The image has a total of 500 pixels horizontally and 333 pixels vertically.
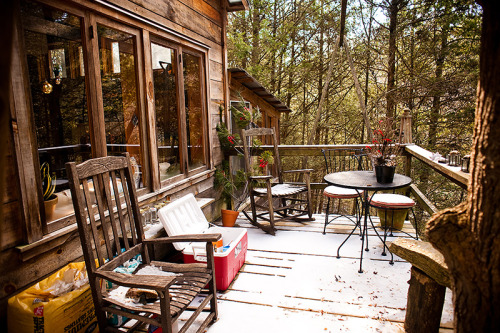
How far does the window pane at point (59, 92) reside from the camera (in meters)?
2.35

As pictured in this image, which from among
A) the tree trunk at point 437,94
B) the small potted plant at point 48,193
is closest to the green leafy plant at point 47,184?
the small potted plant at point 48,193

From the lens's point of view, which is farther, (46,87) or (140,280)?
(46,87)

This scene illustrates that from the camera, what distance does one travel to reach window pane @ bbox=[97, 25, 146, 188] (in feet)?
8.77

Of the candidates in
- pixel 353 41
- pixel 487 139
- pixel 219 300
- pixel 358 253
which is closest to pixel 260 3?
pixel 353 41

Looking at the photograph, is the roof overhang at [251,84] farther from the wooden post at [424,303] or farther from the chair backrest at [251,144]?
the wooden post at [424,303]

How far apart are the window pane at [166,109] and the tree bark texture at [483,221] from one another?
2.57m

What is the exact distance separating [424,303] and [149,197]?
87.7 inches

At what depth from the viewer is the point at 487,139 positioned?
94 cm

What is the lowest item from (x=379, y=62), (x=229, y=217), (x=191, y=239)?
(x=229, y=217)

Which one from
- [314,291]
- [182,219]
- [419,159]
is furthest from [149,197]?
[419,159]

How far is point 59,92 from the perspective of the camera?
12.0ft

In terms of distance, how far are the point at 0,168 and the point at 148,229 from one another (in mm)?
2179

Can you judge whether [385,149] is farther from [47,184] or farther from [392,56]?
[392,56]

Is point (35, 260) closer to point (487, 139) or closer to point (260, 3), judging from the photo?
point (487, 139)
